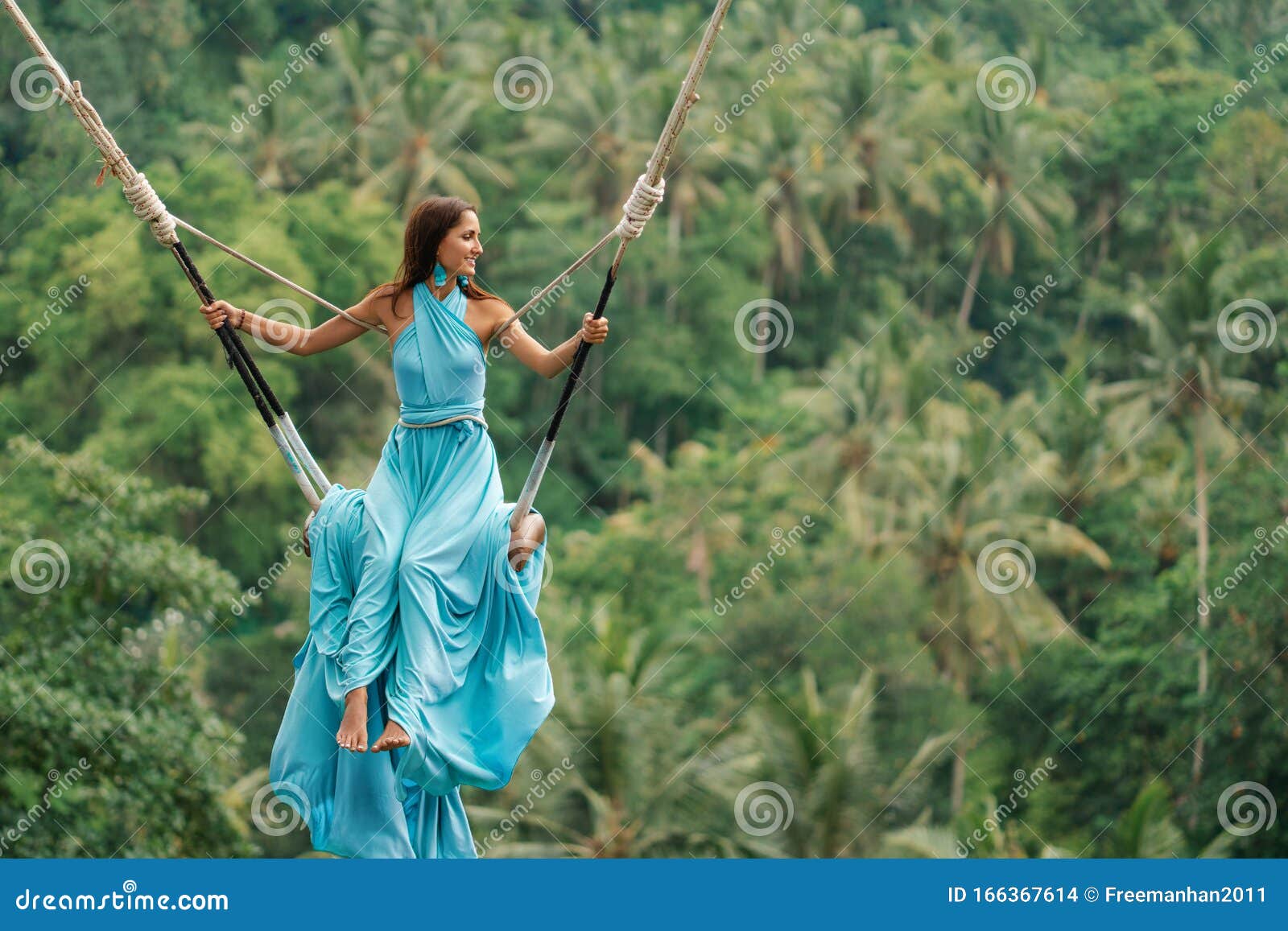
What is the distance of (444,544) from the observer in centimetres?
779

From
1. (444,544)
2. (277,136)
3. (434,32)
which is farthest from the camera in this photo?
(434,32)

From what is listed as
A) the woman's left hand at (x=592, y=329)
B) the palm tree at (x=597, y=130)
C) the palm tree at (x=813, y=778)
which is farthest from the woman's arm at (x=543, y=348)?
the palm tree at (x=597, y=130)

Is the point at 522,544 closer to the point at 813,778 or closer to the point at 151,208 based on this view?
the point at 151,208

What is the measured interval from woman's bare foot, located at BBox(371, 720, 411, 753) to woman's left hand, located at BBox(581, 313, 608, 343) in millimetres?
1559

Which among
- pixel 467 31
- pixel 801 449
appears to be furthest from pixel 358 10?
pixel 801 449

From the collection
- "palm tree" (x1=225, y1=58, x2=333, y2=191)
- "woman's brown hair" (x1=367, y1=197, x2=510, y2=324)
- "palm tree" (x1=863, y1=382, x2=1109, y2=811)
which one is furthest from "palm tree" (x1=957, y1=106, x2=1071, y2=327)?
"woman's brown hair" (x1=367, y1=197, x2=510, y2=324)

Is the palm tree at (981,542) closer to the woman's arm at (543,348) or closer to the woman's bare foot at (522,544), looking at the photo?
the woman's arm at (543,348)

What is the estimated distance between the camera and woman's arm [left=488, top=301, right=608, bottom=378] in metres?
7.85

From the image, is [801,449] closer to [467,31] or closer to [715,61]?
[715,61]

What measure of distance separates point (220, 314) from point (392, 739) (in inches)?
71.2

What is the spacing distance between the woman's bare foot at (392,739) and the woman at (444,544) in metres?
0.09

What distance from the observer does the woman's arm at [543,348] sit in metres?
7.85

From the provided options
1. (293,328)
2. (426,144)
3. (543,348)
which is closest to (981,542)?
(426,144)

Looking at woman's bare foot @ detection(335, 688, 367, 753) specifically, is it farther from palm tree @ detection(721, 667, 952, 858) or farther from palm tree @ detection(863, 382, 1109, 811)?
palm tree @ detection(863, 382, 1109, 811)
